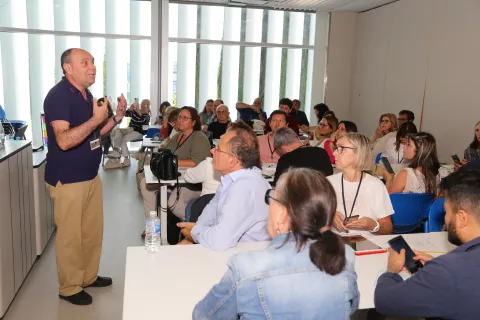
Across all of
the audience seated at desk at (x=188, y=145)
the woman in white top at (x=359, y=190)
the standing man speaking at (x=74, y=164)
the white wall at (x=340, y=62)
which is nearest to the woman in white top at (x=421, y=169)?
the woman in white top at (x=359, y=190)

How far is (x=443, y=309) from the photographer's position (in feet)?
4.97

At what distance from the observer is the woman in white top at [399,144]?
5438mm

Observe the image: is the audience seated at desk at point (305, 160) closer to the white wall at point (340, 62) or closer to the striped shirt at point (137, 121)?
the striped shirt at point (137, 121)

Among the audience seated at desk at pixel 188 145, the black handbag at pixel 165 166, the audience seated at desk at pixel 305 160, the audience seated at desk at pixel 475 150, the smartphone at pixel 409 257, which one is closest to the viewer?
the smartphone at pixel 409 257

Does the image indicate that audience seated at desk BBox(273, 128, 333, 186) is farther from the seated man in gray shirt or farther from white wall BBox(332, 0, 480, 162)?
white wall BBox(332, 0, 480, 162)

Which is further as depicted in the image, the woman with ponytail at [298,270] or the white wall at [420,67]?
the white wall at [420,67]

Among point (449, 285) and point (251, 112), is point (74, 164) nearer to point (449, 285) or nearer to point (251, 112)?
point (449, 285)

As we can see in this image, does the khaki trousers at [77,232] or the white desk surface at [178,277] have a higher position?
the white desk surface at [178,277]

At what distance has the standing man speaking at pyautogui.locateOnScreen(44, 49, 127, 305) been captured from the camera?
315 centimetres

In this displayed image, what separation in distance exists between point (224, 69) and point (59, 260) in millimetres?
8233

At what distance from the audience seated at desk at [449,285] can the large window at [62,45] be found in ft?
31.0

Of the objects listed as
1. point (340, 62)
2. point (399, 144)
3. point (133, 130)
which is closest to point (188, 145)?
point (399, 144)

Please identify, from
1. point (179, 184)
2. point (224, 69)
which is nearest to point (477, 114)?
point (179, 184)

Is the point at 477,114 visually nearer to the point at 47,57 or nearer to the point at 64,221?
the point at 64,221
